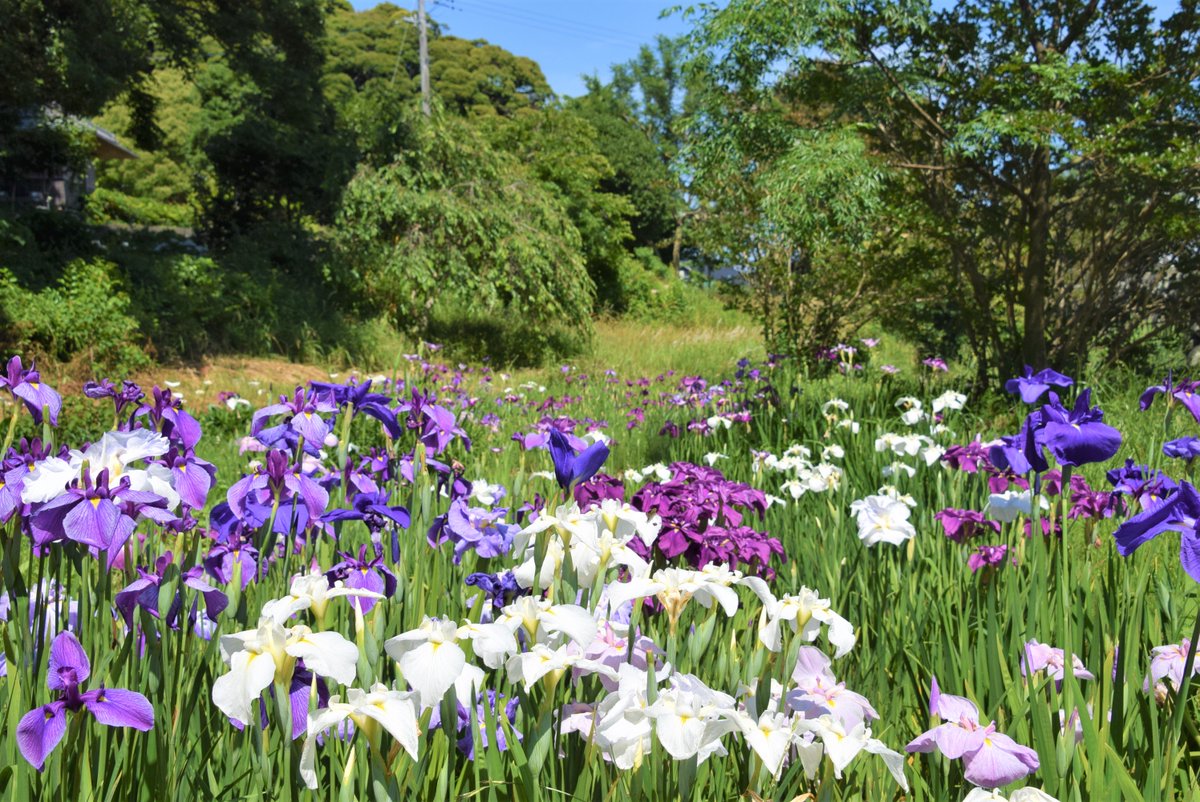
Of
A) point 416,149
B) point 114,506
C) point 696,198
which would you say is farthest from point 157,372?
point 114,506

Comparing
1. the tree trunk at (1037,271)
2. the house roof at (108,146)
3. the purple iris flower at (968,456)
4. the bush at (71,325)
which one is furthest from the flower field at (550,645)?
the house roof at (108,146)

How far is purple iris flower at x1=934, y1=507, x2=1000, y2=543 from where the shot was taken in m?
2.29

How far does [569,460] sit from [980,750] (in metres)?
0.73

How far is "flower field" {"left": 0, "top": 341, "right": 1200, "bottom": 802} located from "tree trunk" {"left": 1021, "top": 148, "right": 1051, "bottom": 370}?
447cm

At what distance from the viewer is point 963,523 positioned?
2.33 metres

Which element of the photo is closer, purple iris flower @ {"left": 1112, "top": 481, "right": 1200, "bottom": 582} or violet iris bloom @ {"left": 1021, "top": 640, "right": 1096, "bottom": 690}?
purple iris flower @ {"left": 1112, "top": 481, "right": 1200, "bottom": 582}

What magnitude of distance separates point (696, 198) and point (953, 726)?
31.7 ft

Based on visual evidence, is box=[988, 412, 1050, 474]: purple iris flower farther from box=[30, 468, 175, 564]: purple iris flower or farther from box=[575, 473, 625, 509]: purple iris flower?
box=[30, 468, 175, 564]: purple iris flower

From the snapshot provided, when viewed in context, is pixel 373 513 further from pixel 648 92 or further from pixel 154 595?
pixel 648 92

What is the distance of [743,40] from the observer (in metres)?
6.54

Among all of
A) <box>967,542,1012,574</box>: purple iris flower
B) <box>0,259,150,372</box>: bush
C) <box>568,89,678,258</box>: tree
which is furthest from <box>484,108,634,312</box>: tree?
<box>967,542,1012,574</box>: purple iris flower

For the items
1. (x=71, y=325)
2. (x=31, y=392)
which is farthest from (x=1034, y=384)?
(x=71, y=325)

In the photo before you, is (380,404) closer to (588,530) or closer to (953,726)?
(588,530)

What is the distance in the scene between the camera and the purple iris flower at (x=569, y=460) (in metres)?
1.42
